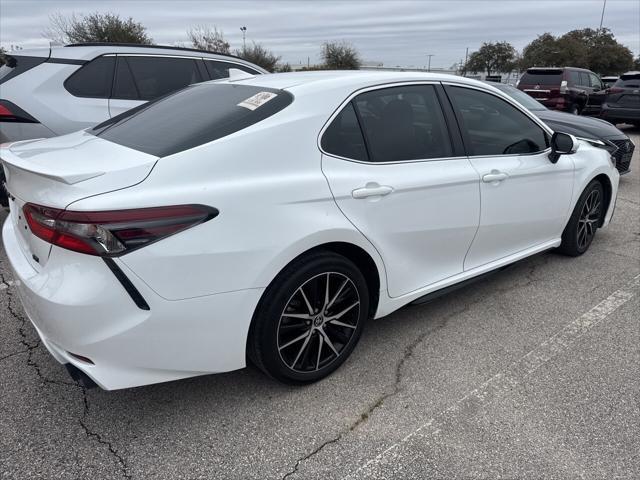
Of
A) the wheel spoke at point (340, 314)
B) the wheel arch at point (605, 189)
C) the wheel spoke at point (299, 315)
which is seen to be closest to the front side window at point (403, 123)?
the wheel spoke at point (340, 314)

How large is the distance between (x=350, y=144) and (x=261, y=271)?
888mm

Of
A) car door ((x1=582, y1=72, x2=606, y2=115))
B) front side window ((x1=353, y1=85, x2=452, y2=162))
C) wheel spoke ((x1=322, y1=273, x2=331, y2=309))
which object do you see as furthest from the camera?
car door ((x1=582, y1=72, x2=606, y2=115))

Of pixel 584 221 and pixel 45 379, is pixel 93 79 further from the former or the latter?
pixel 584 221

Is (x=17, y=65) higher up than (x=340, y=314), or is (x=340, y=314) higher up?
(x=17, y=65)

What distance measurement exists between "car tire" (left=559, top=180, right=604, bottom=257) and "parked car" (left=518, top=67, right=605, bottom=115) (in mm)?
10823

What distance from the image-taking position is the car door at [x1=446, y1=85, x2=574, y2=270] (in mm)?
3297

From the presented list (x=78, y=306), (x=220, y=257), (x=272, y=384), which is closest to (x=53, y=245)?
(x=78, y=306)

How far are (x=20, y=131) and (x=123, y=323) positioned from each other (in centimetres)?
334

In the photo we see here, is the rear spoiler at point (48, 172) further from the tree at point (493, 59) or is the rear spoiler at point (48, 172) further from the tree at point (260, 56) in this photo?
the tree at point (493, 59)

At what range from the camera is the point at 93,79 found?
489 cm

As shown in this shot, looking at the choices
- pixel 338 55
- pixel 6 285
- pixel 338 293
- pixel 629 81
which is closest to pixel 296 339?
pixel 338 293

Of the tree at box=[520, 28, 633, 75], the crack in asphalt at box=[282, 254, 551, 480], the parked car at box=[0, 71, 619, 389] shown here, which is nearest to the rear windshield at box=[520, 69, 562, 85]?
→ the crack in asphalt at box=[282, 254, 551, 480]

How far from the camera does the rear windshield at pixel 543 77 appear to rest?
556 inches

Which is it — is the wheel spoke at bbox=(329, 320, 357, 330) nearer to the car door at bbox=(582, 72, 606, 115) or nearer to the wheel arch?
the wheel arch
